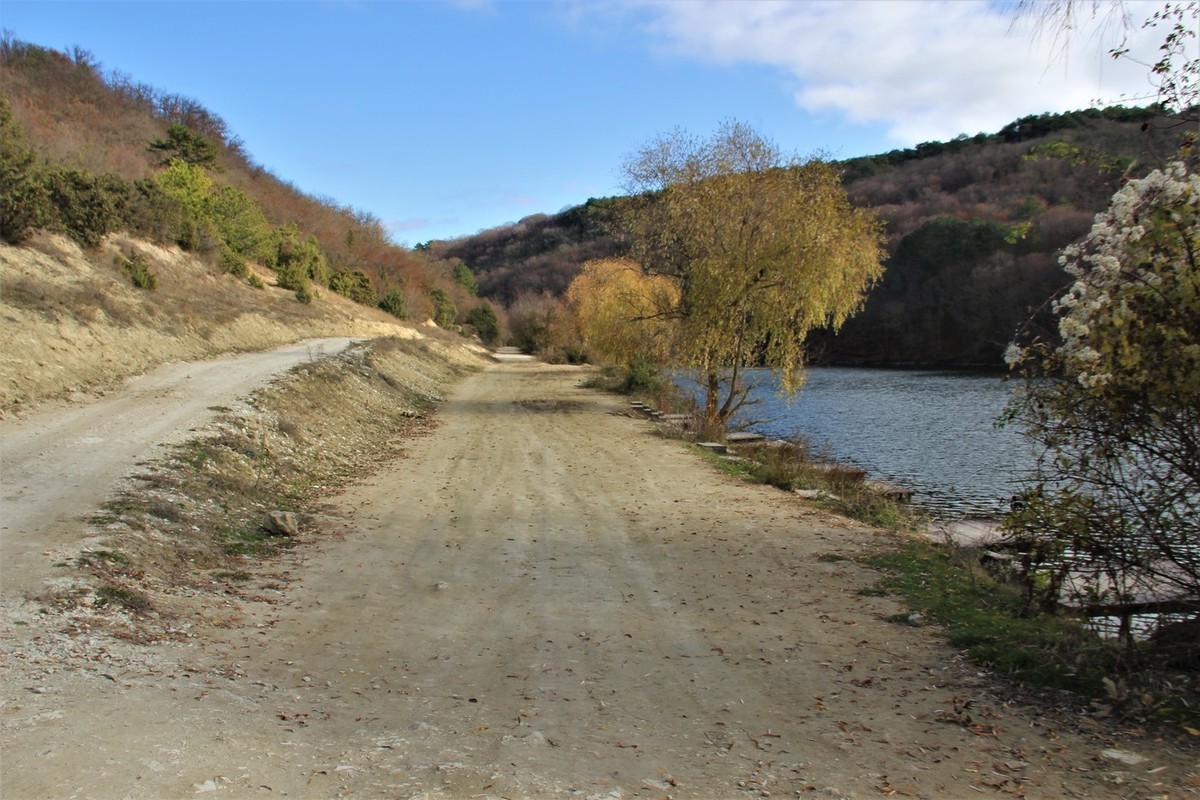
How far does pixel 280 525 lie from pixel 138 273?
63.4 feet

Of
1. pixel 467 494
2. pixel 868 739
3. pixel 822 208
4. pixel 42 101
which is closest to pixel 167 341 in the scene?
pixel 467 494

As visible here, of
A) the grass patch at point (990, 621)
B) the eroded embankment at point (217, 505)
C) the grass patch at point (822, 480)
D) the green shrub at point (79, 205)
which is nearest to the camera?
the grass patch at point (990, 621)

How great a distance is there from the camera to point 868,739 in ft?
15.7

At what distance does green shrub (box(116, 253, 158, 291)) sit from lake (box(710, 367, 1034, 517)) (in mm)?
18658

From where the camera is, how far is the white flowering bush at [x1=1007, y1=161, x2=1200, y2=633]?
511 centimetres

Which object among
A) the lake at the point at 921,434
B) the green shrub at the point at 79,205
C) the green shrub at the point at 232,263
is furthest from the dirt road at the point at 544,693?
the green shrub at the point at 232,263

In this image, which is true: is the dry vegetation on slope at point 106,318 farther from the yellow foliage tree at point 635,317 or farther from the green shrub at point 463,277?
the green shrub at point 463,277

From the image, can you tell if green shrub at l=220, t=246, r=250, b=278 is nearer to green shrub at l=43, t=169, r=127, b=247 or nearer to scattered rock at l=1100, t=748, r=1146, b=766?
green shrub at l=43, t=169, r=127, b=247

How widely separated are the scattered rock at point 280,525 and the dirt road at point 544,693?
13.4 inches

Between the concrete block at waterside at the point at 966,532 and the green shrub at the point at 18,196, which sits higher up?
the green shrub at the point at 18,196

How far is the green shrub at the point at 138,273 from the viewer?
2491 cm

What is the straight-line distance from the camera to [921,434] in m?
26.8

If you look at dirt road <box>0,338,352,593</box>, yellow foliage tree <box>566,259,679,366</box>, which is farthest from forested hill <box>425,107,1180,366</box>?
dirt road <box>0,338,352,593</box>

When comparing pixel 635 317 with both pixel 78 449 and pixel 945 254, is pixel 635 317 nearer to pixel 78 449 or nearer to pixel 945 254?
pixel 78 449
